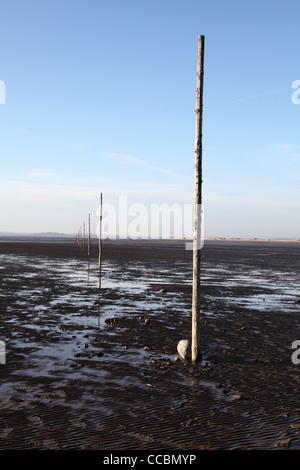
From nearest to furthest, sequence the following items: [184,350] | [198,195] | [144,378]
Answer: [144,378], [198,195], [184,350]

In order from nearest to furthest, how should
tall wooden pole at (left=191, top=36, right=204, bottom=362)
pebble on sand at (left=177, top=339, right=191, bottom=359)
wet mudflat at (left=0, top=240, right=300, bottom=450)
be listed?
wet mudflat at (left=0, top=240, right=300, bottom=450) < tall wooden pole at (left=191, top=36, right=204, bottom=362) < pebble on sand at (left=177, top=339, right=191, bottom=359)

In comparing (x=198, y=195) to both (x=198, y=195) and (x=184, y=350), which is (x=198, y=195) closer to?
(x=198, y=195)

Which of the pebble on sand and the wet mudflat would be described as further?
the pebble on sand

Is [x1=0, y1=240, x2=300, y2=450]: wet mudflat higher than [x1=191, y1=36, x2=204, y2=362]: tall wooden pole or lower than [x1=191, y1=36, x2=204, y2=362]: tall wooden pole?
lower

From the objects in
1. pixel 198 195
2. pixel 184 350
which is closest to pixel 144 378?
pixel 184 350

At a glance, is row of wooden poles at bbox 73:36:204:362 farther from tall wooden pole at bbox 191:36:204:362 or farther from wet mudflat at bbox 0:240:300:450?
wet mudflat at bbox 0:240:300:450

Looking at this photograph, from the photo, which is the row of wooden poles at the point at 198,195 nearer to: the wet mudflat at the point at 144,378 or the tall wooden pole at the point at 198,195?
the tall wooden pole at the point at 198,195

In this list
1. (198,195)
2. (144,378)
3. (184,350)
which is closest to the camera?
(144,378)

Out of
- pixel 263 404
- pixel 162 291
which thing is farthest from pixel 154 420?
pixel 162 291

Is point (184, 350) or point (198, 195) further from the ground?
point (198, 195)

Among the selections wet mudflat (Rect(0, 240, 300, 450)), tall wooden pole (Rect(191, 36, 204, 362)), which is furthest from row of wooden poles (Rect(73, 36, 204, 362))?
wet mudflat (Rect(0, 240, 300, 450))

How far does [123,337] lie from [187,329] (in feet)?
8.99

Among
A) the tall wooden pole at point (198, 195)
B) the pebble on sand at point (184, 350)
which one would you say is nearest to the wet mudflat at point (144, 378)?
the pebble on sand at point (184, 350)

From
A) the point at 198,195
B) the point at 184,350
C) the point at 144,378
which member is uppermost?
the point at 198,195
